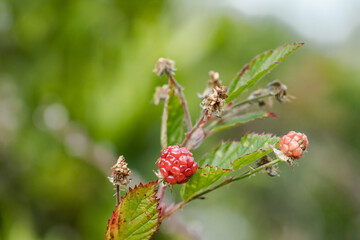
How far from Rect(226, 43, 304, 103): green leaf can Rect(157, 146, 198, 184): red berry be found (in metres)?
0.08

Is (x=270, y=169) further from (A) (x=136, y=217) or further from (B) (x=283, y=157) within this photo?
(A) (x=136, y=217)

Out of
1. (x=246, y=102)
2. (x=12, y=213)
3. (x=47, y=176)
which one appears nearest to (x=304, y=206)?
(x=47, y=176)

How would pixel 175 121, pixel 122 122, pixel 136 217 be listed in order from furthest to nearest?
pixel 122 122
pixel 175 121
pixel 136 217

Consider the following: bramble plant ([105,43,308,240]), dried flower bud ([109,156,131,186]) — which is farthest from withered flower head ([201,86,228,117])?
dried flower bud ([109,156,131,186])

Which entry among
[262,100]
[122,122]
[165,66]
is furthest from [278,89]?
[122,122]

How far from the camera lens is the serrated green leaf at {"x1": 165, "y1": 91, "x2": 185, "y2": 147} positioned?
471mm

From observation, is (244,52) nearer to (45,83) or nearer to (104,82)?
(104,82)

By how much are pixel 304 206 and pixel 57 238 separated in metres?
1.80

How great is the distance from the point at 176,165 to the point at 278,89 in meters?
0.18

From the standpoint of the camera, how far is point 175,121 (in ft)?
1.56

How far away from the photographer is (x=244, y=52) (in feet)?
9.11

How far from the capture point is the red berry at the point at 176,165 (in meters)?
0.38

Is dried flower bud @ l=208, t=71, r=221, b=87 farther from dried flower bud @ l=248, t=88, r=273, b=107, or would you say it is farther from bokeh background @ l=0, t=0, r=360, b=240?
bokeh background @ l=0, t=0, r=360, b=240

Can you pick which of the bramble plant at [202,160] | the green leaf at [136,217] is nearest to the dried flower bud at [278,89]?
the bramble plant at [202,160]
